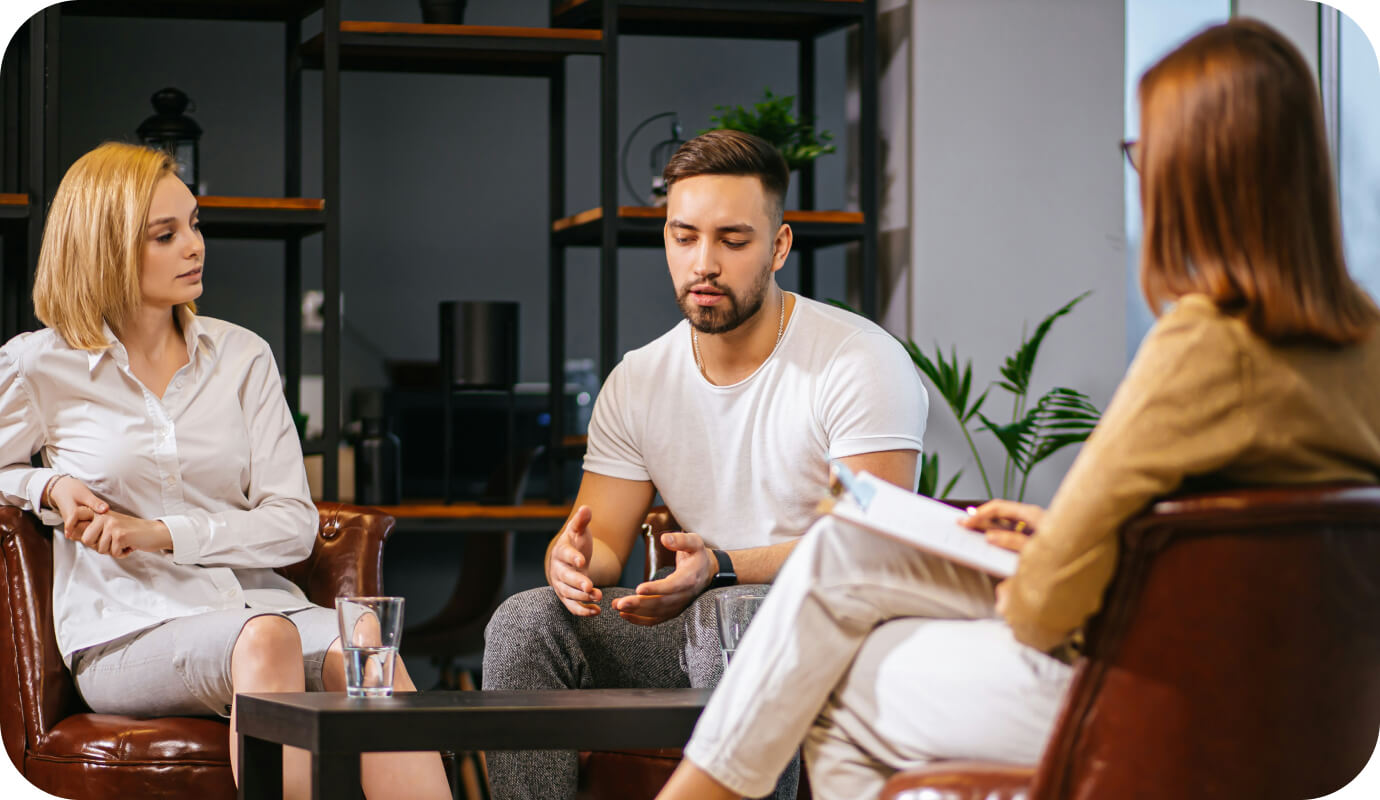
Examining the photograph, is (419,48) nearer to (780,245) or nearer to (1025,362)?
(780,245)

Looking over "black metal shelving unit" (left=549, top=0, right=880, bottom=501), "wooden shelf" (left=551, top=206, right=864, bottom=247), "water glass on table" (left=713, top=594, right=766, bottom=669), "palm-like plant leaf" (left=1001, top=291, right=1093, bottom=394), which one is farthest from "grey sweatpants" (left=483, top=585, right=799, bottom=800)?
"palm-like plant leaf" (left=1001, top=291, right=1093, bottom=394)

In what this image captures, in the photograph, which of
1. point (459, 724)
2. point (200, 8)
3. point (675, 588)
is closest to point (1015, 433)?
point (675, 588)

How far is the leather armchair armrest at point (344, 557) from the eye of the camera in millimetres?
2555

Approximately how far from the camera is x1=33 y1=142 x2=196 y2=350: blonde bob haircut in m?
2.32

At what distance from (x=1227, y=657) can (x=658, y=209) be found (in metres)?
2.58

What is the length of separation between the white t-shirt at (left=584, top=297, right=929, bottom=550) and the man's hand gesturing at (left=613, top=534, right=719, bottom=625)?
10.8 inches

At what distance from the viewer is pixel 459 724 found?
160 cm

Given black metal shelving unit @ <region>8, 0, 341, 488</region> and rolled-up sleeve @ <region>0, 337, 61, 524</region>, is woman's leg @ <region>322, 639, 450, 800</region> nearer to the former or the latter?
rolled-up sleeve @ <region>0, 337, 61, 524</region>

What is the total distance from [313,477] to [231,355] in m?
1.72

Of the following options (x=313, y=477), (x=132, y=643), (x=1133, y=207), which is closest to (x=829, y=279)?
(x=1133, y=207)

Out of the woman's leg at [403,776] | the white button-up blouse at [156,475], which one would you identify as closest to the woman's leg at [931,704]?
the woman's leg at [403,776]

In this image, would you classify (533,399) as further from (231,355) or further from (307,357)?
(231,355)

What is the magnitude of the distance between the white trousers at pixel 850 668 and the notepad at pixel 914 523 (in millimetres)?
56

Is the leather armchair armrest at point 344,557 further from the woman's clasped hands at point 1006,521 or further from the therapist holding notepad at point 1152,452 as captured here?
the woman's clasped hands at point 1006,521
